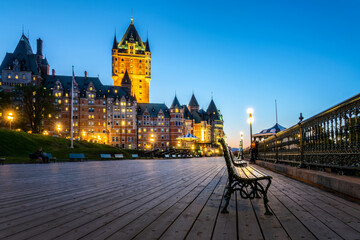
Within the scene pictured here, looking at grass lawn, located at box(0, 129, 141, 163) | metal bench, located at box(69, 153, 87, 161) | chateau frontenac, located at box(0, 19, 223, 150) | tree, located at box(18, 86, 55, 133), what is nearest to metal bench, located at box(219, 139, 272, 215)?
metal bench, located at box(69, 153, 87, 161)

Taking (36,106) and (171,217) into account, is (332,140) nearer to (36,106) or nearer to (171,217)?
(171,217)

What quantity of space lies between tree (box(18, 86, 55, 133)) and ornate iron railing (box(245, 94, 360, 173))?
63478mm

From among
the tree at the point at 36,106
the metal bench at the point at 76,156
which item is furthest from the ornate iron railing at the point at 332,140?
the tree at the point at 36,106

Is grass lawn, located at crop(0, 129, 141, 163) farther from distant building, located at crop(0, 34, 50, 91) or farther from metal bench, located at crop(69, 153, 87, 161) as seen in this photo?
distant building, located at crop(0, 34, 50, 91)

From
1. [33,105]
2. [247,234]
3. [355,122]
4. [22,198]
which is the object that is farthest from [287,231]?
[33,105]

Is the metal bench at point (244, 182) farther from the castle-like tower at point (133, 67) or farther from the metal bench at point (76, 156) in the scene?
the castle-like tower at point (133, 67)

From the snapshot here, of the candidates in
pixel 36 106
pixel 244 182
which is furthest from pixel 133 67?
pixel 244 182

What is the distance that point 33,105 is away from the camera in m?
63.9

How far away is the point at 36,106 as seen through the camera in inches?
2517

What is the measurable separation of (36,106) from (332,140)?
66753mm

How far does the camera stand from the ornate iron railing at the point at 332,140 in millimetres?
5695

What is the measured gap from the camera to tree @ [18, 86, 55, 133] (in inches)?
2493

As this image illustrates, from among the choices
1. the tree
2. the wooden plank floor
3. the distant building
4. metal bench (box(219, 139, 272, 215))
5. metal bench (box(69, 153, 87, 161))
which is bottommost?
metal bench (box(69, 153, 87, 161))

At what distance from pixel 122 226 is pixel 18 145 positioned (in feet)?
131
